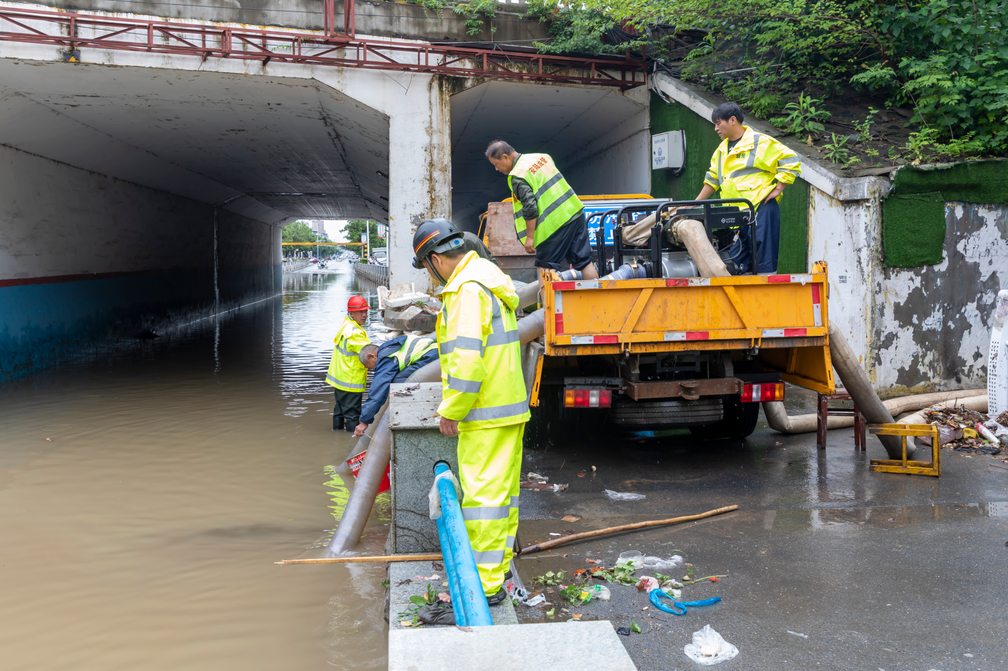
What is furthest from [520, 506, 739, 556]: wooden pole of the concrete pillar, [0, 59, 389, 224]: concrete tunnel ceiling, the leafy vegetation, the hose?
[0, 59, 389, 224]: concrete tunnel ceiling

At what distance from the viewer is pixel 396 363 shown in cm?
535

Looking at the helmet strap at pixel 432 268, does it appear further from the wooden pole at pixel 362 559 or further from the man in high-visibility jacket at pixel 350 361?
the man in high-visibility jacket at pixel 350 361

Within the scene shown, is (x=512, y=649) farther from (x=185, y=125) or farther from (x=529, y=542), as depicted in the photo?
(x=185, y=125)

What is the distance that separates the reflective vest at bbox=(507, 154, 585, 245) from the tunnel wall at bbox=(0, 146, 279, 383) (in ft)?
31.4

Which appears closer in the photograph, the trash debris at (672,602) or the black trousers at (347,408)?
the trash debris at (672,602)

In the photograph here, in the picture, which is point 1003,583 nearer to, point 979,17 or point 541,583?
point 541,583

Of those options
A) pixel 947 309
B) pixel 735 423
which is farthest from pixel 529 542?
pixel 947 309

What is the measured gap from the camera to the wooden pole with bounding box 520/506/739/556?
13.9ft

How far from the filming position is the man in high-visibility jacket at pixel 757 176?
6.20 m

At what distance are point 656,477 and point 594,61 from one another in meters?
8.40

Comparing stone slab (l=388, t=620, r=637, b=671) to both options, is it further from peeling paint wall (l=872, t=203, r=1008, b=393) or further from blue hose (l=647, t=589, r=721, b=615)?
peeling paint wall (l=872, t=203, r=1008, b=393)

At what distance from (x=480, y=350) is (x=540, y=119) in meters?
12.1

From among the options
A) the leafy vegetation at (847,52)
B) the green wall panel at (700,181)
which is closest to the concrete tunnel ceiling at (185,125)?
the leafy vegetation at (847,52)

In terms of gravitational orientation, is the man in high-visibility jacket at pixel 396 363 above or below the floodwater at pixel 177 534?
above
